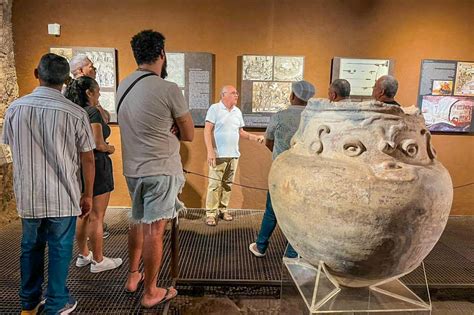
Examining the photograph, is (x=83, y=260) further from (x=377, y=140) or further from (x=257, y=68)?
(x=257, y=68)

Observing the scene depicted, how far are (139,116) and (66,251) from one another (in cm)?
83

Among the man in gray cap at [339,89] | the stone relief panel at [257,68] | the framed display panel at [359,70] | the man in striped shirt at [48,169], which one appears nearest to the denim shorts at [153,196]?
the man in striped shirt at [48,169]

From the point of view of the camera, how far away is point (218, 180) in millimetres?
3959

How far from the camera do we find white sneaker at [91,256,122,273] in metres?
2.79

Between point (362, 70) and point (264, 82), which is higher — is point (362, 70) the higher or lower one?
the higher one

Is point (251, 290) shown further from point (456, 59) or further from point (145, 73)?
point (456, 59)

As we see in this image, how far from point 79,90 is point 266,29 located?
2.32 m

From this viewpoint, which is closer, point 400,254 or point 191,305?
point 400,254

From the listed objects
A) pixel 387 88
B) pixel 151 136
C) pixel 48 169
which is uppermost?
pixel 387 88

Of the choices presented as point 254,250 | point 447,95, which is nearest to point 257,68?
point 254,250

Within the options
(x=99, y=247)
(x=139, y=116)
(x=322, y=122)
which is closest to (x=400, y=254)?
(x=322, y=122)

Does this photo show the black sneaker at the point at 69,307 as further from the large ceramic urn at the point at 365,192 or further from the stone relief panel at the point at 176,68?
the stone relief panel at the point at 176,68

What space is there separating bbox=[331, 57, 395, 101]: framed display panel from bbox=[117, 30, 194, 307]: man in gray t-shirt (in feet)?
8.30

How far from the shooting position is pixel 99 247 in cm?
276
